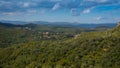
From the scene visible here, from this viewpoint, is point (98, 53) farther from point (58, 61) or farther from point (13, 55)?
point (13, 55)

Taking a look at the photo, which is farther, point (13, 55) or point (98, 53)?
point (13, 55)

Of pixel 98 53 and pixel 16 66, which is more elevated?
pixel 98 53

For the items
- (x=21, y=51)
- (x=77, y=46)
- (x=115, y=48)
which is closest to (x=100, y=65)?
(x=115, y=48)

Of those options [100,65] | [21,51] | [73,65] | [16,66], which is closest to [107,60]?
[100,65]

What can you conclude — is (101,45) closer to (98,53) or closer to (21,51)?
(98,53)

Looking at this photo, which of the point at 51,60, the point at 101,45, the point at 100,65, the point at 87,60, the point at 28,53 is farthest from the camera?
the point at 28,53

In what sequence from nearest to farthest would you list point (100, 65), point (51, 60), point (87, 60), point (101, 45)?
point (100, 65), point (87, 60), point (51, 60), point (101, 45)
